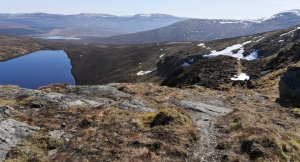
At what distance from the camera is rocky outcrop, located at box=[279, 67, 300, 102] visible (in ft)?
129

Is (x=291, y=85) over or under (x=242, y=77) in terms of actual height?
over

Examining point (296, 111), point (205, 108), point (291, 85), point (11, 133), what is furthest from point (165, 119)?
point (291, 85)

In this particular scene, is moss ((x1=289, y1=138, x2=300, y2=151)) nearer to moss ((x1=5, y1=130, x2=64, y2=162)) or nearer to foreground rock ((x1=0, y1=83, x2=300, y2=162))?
foreground rock ((x1=0, y1=83, x2=300, y2=162))

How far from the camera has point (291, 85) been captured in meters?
40.1

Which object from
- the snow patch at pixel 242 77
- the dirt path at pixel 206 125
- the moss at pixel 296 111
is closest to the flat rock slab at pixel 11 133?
the dirt path at pixel 206 125

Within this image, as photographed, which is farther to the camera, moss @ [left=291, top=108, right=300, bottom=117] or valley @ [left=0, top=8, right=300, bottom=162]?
moss @ [left=291, top=108, right=300, bottom=117]

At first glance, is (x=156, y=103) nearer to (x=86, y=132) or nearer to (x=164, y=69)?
(x=86, y=132)

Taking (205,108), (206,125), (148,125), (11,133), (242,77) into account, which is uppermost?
(11,133)

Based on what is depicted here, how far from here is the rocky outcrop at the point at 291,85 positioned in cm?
3925

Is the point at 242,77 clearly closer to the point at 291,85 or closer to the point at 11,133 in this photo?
the point at 291,85

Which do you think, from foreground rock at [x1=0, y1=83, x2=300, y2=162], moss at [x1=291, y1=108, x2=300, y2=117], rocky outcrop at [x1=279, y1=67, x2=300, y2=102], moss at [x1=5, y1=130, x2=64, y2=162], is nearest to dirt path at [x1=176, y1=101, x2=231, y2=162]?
foreground rock at [x1=0, y1=83, x2=300, y2=162]

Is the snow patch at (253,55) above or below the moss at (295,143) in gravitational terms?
below

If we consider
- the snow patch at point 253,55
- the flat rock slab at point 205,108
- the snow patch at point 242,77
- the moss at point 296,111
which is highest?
the flat rock slab at point 205,108

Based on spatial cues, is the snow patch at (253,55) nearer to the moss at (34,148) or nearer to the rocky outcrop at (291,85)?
the rocky outcrop at (291,85)
